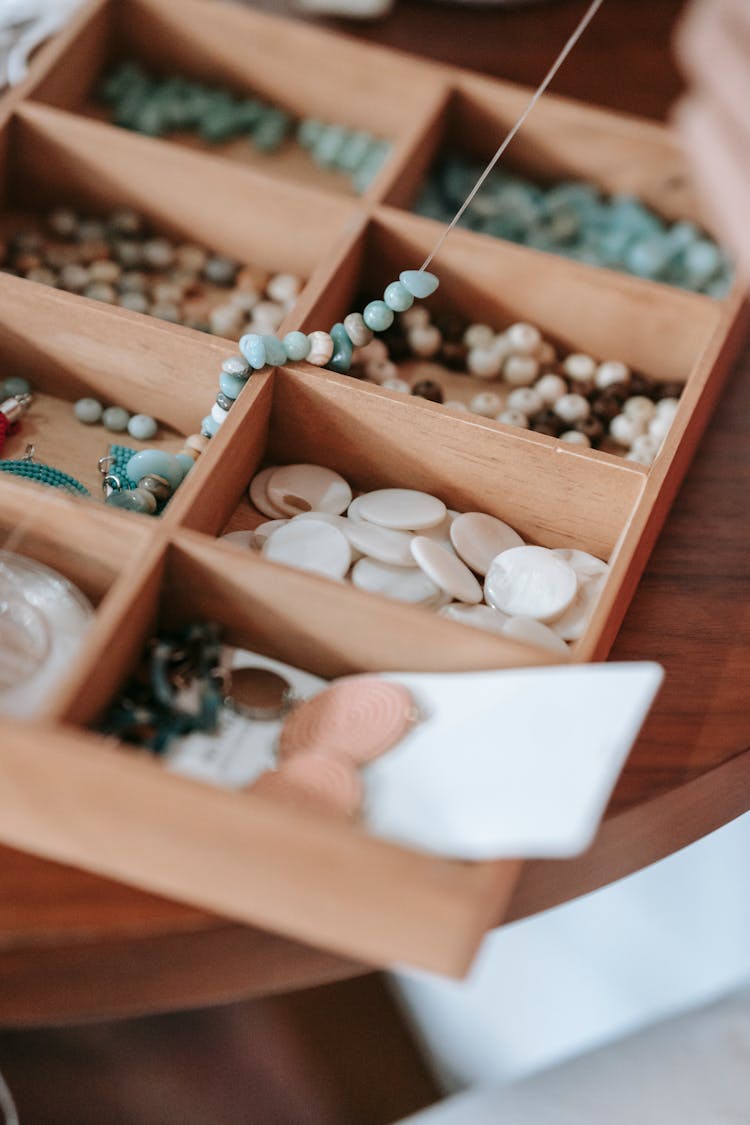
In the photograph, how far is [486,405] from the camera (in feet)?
4.21

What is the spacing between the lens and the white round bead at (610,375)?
1317mm

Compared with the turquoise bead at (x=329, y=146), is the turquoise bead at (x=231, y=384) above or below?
below

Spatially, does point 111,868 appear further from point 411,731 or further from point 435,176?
point 435,176

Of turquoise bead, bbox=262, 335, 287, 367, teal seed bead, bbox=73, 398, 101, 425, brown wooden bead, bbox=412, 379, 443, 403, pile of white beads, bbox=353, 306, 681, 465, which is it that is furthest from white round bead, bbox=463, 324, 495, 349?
teal seed bead, bbox=73, 398, 101, 425

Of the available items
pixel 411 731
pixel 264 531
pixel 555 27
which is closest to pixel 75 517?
pixel 264 531

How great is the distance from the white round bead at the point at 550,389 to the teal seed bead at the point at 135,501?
1.62 feet

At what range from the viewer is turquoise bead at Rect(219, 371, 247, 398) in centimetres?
108

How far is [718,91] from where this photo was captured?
33.2 inches

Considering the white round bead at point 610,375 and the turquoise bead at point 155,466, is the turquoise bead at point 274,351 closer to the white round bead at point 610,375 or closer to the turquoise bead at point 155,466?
the turquoise bead at point 155,466

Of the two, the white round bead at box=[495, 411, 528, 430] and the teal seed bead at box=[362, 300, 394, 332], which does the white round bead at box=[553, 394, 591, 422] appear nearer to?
the white round bead at box=[495, 411, 528, 430]

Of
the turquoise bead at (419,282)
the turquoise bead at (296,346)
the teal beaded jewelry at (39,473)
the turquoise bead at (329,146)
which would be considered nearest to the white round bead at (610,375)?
the turquoise bead at (419,282)

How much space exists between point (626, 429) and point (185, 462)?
50cm

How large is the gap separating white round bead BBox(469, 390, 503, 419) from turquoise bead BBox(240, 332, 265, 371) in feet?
1.02

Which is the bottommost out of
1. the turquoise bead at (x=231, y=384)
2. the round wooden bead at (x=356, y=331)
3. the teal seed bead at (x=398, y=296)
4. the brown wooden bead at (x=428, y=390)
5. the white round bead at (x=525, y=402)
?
the turquoise bead at (x=231, y=384)
